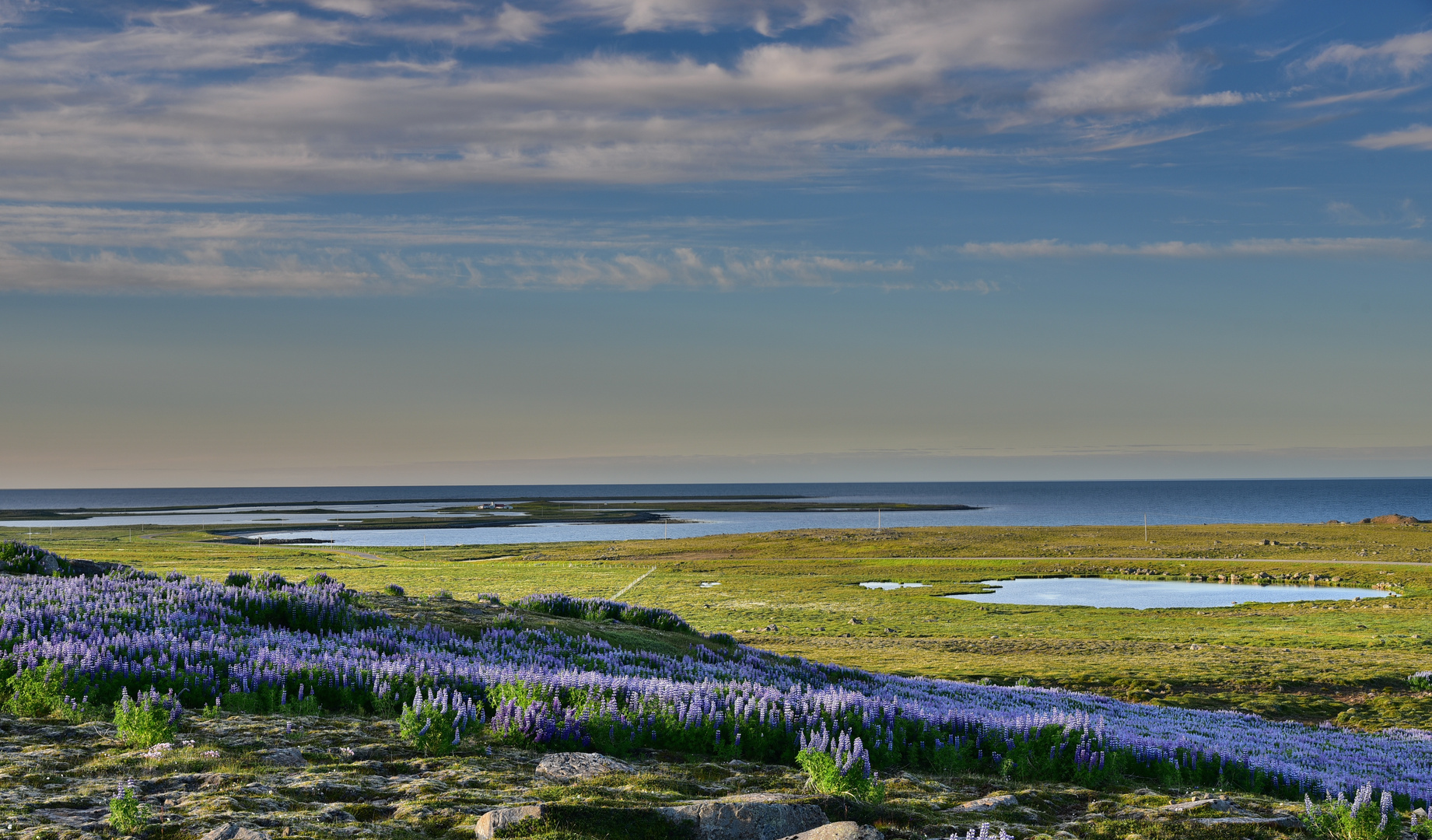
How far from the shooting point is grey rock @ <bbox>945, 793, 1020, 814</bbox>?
5.69 metres

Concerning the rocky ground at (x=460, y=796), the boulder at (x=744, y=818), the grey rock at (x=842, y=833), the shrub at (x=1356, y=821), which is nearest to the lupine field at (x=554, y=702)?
the shrub at (x=1356, y=821)

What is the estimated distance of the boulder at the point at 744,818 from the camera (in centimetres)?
463

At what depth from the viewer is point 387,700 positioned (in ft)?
25.9

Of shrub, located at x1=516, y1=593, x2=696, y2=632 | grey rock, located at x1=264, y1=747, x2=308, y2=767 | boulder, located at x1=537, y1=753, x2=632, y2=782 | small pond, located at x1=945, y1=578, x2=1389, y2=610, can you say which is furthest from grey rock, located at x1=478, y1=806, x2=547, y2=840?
small pond, located at x1=945, y1=578, x2=1389, y2=610

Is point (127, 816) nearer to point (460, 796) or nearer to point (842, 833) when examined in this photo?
point (460, 796)

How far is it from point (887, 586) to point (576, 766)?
8098 centimetres

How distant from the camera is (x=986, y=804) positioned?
5902 millimetres

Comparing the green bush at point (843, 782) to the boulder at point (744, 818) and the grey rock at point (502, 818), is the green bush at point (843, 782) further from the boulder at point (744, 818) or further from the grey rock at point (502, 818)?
the grey rock at point (502, 818)

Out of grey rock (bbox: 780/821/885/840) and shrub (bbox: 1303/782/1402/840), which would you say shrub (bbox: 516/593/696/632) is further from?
grey rock (bbox: 780/821/885/840)

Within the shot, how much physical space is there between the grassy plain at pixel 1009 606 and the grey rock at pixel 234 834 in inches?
1093

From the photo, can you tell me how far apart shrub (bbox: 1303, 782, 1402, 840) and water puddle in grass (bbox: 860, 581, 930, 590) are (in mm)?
75064

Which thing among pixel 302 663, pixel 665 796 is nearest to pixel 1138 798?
pixel 665 796

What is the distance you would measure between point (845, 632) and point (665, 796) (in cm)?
4694

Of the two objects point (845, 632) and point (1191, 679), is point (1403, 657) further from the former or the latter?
point (845, 632)
